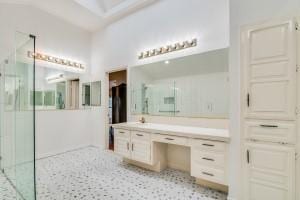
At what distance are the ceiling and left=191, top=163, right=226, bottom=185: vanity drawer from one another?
3205 mm

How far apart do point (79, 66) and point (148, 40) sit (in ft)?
7.06

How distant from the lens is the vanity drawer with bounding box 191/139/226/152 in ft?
6.62

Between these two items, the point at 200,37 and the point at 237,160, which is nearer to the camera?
the point at 237,160

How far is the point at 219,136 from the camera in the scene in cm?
201

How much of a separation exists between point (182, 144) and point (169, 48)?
1.80m

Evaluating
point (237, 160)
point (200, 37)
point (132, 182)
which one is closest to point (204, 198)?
point (237, 160)

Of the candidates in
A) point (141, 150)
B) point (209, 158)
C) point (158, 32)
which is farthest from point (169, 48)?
point (209, 158)

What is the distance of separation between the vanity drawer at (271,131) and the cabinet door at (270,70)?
0.07 m

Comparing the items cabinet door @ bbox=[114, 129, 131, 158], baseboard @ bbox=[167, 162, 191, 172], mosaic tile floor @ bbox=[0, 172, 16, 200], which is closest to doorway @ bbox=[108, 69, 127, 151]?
cabinet door @ bbox=[114, 129, 131, 158]

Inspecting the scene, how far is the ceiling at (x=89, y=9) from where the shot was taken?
3.46 m

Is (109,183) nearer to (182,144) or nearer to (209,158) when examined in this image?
(182,144)

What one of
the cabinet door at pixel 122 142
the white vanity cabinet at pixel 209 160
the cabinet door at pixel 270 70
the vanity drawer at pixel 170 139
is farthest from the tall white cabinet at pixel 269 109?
the cabinet door at pixel 122 142

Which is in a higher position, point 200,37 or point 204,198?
point 200,37

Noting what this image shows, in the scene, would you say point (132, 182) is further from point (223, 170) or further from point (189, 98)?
point (189, 98)
